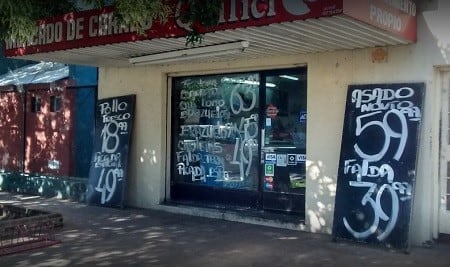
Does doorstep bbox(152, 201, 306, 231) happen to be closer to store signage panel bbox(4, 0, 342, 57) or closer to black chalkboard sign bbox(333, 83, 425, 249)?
black chalkboard sign bbox(333, 83, 425, 249)

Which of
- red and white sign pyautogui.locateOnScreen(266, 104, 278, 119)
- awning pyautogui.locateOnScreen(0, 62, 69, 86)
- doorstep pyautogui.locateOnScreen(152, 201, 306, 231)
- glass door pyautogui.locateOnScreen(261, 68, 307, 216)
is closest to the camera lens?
doorstep pyautogui.locateOnScreen(152, 201, 306, 231)

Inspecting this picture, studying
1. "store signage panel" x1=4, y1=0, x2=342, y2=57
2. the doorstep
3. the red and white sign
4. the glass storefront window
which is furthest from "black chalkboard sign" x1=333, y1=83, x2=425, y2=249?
"store signage panel" x1=4, y1=0, x2=342, y2=57

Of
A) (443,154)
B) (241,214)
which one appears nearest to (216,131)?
(241,214)

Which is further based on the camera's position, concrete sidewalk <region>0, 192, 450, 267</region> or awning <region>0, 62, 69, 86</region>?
awning <region>0, 62, 69, 86</region>

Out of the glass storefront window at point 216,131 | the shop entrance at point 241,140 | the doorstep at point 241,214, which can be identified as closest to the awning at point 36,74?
the glass storefront window at point 216,131

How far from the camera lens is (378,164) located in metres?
7.00

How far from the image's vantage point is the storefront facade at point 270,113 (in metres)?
6.89

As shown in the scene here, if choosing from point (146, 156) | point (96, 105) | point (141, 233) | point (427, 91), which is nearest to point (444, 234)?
point (427, 91)

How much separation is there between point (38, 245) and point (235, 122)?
11.9ft

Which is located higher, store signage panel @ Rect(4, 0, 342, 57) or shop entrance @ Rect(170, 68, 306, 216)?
store signage panel @ Rect(4, 0, 342, 57)

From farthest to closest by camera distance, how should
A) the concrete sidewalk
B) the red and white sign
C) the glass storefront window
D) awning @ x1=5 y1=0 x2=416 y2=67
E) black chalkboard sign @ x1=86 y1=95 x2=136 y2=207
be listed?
black chalkboard sign @ x1=86 y1=95 x2=136 y2=207
the glass storefront window
the red and white sign
the concrete sidewalk
awning @ x1=5 y1=0 x2=416 y2=67

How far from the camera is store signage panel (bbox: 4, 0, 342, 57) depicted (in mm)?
5561

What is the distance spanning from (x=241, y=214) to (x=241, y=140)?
1225mm

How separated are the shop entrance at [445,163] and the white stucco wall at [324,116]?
0.13 m
